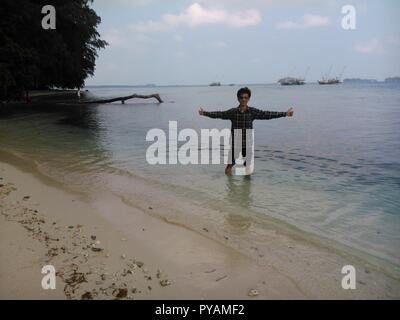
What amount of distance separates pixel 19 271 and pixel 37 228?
4.54 feet

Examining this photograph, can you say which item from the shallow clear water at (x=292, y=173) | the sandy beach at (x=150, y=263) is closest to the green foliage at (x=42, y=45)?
the shallow clear water at (x=292, y=173)

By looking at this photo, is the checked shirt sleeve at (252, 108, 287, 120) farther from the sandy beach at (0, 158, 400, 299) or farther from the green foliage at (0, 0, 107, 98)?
the green foliage at (0, 0, 107, 98)

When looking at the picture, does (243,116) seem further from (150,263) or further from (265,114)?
(150,263)

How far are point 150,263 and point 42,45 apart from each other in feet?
106

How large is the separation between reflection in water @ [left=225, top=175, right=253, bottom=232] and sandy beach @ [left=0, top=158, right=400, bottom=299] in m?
0.64

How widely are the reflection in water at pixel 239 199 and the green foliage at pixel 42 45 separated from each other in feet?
62.8

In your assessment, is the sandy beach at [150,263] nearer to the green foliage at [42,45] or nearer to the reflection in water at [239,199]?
the reflection in water at [239,199]

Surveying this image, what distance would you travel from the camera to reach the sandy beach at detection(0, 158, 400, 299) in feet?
12.7

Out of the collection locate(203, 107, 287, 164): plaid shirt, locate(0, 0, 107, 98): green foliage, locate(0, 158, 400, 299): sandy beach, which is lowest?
locate(0, 158, 400, 299): sandy beach

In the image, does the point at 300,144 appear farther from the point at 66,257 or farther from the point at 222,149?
the point at 66,257

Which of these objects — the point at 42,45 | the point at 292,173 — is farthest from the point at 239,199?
the point at 42,45

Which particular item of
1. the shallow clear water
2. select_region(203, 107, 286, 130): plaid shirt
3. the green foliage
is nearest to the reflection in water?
the shallow clear water
